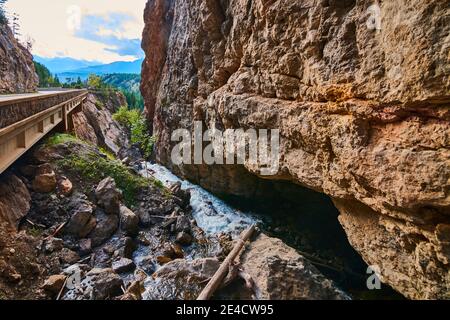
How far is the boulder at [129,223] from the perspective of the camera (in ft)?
41.1

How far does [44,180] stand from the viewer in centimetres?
1238

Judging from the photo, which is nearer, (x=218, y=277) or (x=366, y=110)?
(x=366, y=110)

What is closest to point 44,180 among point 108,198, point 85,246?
point 108,198

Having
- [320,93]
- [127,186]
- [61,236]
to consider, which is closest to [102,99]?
[127,186]

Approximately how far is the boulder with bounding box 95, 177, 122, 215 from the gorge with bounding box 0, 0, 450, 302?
0.30 ft

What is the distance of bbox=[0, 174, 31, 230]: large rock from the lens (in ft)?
32.8

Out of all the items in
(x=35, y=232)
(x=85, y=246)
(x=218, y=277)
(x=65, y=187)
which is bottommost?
(x=85, y=246)

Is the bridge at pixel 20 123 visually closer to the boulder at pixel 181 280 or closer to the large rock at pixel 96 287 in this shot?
the large rock at pixel 96 287

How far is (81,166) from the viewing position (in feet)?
48.4

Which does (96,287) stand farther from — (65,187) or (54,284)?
(65,187)

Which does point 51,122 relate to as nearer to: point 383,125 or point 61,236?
point 61,236

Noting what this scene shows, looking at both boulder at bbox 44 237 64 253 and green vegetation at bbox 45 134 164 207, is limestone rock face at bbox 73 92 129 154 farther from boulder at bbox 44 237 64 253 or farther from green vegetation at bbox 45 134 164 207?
boulder at bbox 44 237 64 253

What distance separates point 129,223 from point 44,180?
4.34 meters
